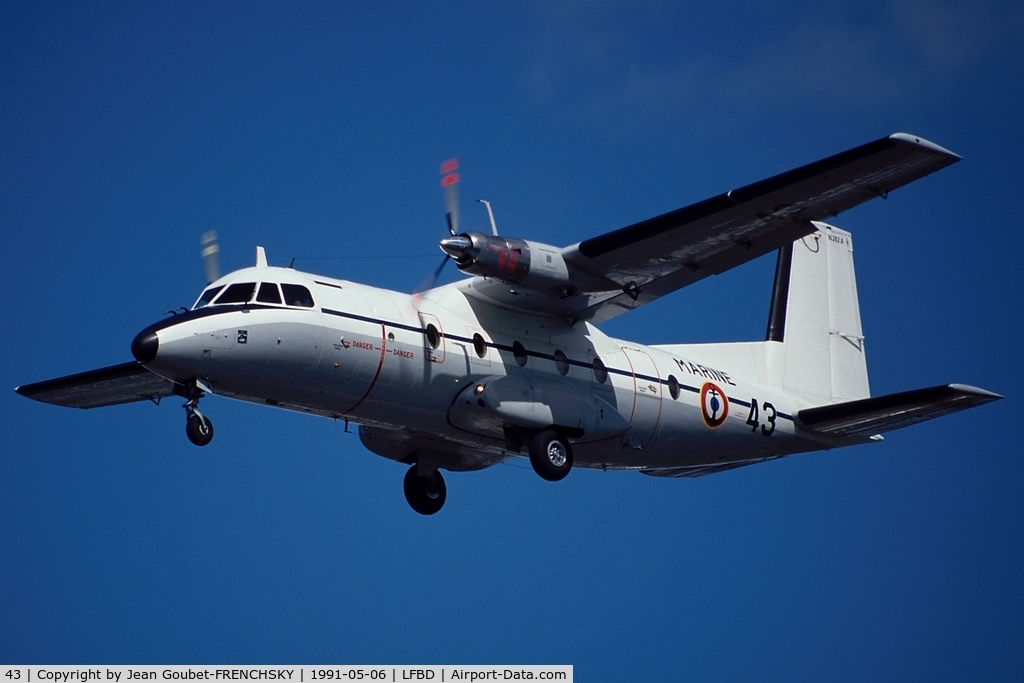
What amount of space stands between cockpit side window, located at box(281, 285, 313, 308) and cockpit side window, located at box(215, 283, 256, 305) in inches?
13.1

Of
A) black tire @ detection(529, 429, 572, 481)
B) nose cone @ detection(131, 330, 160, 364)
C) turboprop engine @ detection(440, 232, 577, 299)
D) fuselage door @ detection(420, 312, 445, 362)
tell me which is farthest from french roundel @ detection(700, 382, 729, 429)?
nose cone @ detection(131, 330, 160, 364)

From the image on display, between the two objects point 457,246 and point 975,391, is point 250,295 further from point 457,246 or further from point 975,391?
point 975,391

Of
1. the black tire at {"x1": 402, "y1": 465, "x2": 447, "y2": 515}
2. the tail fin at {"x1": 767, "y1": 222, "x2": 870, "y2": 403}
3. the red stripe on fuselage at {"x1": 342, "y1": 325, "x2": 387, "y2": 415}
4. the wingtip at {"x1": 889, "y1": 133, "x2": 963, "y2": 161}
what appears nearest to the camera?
the wingtip at {"x1": 889, "y1": 133, "x2": 963, "y2": 161}

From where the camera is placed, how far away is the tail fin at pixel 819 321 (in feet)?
59.3

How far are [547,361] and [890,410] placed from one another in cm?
417

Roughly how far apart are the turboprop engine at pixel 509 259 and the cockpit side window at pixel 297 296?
1.61m

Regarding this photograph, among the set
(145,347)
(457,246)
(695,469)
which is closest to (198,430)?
(145,347)

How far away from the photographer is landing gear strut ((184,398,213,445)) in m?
13.1

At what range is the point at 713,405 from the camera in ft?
54.5

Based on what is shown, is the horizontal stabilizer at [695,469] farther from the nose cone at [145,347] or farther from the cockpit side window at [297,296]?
the nose cone at [145,347]

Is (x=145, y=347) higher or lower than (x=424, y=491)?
higher

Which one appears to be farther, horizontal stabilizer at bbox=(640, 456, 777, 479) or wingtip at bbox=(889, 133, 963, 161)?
horizontal stabilizer at bbox=(640, 456, 777, 479)
